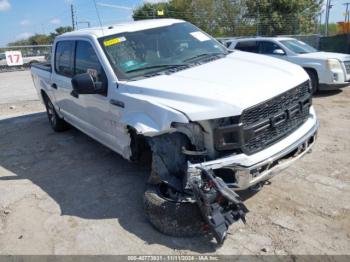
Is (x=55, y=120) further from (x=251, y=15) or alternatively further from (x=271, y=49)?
(x=251, y=15)

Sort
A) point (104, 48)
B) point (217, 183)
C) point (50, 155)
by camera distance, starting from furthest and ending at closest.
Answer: point (50, 155) → point (104, 48) → point (217, 183)

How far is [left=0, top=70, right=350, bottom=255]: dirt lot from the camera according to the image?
135 inches

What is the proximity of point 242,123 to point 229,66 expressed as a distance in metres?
1.16

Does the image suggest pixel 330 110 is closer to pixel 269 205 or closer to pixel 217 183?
pixel 269 205

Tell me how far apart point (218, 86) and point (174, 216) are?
1307mm

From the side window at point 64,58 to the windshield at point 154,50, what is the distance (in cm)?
126

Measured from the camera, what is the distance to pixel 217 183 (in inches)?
125

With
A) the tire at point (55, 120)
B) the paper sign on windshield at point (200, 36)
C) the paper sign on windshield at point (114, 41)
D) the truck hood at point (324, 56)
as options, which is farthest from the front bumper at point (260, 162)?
the truck hood at point (324, 56)

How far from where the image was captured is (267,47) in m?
10.9

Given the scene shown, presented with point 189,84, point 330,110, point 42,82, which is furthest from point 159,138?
point 330,110

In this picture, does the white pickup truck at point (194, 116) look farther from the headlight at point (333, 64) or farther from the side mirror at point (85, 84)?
the headlight at point (333, 64)

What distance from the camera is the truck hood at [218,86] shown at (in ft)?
10.8

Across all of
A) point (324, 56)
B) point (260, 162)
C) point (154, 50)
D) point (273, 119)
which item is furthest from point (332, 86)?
point (260, 162)

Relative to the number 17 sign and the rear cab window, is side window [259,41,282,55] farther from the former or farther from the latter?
the number 17 sign
